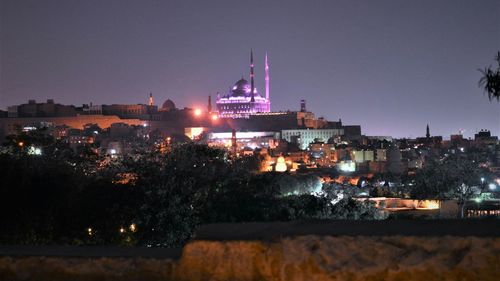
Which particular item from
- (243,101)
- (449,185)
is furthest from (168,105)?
(449,185)

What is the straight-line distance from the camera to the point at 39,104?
350 feet

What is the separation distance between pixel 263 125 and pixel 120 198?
97.1 metres

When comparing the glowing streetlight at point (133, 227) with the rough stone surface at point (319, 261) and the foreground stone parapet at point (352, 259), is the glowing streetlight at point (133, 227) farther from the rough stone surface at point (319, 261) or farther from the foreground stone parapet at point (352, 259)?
the foreground stone parapet at point (352, 259)

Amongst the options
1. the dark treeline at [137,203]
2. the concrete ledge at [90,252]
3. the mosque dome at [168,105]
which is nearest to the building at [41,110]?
the mosque dome at [168,105]

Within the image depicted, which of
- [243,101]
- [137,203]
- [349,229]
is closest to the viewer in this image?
[349,229]

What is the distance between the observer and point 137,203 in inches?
514

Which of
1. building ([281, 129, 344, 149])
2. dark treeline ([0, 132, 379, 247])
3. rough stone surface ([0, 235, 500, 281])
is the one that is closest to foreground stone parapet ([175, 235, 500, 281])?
rough stone surface ([0, 235, 500, 281])

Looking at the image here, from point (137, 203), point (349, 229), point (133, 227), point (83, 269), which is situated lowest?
point (133, 227)

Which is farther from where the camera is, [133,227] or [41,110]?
[41,110]

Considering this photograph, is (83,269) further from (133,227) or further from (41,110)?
(41,110)

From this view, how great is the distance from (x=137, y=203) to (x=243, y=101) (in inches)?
4300

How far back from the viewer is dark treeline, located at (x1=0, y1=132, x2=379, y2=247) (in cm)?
1008

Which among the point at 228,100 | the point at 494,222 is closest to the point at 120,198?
the point at 494,222

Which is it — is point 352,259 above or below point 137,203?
above
